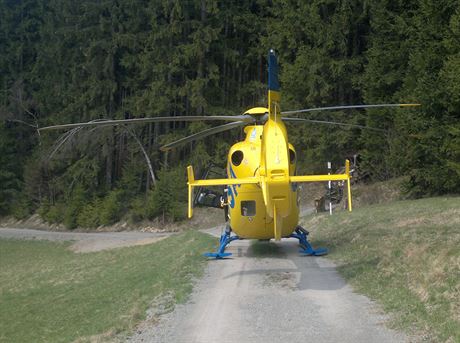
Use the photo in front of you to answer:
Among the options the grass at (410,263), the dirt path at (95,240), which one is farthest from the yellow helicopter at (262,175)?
the dirt path at (95,240)

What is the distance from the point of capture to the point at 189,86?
38875mm

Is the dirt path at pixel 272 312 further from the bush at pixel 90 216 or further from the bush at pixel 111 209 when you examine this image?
the bush at pixel 90 216

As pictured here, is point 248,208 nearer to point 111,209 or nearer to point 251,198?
point 251,198

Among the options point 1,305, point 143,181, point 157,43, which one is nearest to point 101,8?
point 157,43

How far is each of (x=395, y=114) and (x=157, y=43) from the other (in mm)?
20958

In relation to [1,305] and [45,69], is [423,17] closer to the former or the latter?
[1,305]

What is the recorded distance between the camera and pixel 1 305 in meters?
14.9

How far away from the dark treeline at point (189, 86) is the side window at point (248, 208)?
11.6 m

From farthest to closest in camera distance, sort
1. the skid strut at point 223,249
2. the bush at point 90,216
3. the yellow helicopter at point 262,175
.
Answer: the bush at point 90,216 < the skid strut at point 223,249 < the yellow helicopter at point 262,175

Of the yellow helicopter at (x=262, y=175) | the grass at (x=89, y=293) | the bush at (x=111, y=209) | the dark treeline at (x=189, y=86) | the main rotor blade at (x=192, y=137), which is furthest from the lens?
the bush at (x=111, y=209)

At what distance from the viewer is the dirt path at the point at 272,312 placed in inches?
272

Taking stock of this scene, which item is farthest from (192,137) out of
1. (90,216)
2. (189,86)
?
(90,216)

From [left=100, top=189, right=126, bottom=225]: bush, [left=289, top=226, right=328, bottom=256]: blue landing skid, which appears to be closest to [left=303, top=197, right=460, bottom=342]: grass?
[left=289, top=226, right=328, bottom=256]: blue landing skid

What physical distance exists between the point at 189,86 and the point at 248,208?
91.7 feet
